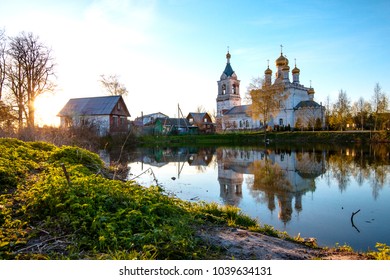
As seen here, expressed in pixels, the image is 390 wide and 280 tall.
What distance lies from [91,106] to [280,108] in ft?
97.4

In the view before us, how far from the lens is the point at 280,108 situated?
48.2 meters

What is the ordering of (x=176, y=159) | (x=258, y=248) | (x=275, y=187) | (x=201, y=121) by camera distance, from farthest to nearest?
1. (x=201, y=121)
2. (x=176, y=159)
3. (x=275, y=187)
4. (x=258, y=248)

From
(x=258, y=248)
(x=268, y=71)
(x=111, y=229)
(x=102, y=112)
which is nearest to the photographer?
(x=111, y=229)

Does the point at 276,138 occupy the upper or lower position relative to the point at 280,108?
lower

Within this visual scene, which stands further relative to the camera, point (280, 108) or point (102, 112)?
point (280, 108)

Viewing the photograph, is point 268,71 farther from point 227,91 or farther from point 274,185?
point 274,185

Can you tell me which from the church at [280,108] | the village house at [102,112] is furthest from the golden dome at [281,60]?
the village house at [102,112]

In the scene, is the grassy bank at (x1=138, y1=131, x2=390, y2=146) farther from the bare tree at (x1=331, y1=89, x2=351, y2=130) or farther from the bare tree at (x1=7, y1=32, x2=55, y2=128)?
the bare tree at (x1=7, y1=32, x2=55, y2=128)

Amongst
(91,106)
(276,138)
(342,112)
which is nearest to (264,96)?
(276,138)

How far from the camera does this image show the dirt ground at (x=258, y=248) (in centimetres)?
321

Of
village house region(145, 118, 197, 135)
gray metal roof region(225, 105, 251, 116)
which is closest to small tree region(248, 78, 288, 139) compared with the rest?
village house region(145, 118, 197, 135)

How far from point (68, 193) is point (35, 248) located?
3.33 ft

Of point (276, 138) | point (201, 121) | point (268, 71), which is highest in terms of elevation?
point (268, 71)
